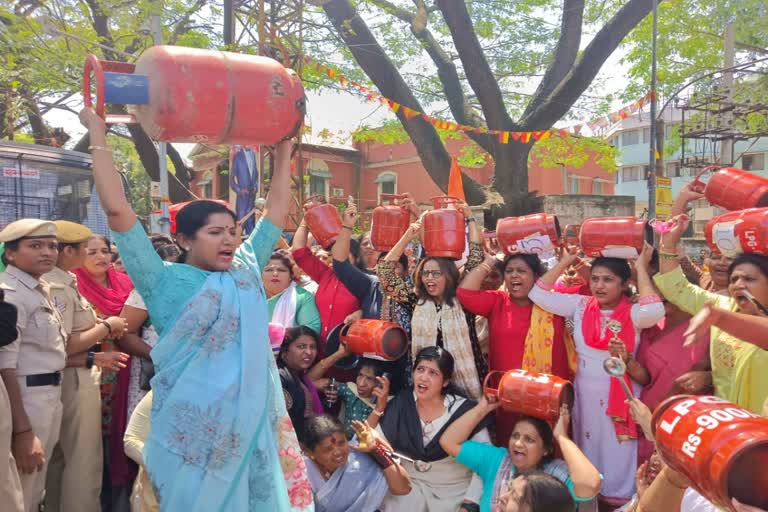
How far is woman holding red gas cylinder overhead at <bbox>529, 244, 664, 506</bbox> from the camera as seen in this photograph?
3146mm

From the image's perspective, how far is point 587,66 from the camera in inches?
380

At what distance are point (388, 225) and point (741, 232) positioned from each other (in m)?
2.11

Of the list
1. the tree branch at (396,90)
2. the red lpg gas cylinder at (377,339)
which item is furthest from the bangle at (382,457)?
the tree branch at (396,90)

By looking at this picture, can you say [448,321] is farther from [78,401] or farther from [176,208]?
[78,401]

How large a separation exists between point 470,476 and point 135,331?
6.70ft

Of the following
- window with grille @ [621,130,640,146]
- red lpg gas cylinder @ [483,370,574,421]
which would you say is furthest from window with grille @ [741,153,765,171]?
red lpg gas cylinder @ [483,370,574,421]

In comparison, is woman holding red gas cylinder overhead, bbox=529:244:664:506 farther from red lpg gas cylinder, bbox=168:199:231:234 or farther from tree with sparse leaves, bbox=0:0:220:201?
tree with sparse leaves, bbox=0:0:220:201

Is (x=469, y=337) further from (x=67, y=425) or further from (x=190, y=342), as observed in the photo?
(x=67, y=425)

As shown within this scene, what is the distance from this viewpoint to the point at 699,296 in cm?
311


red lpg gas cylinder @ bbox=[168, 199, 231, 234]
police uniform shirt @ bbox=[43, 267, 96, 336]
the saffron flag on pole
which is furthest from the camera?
the saffron flag on pole

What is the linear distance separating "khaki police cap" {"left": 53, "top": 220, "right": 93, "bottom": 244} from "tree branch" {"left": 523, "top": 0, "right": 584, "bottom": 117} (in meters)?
7.81

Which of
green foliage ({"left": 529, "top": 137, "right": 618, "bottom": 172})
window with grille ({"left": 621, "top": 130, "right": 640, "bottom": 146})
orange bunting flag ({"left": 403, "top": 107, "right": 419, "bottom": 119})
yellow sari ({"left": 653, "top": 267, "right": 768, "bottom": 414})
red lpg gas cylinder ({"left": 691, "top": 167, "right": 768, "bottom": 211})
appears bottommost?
yellow sari ({"left": 653, "top": 267, "right": 768, "bottom": 414})

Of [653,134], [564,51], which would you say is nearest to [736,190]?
[653,134]

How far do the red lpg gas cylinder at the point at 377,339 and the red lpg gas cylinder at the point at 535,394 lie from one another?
742 mm
